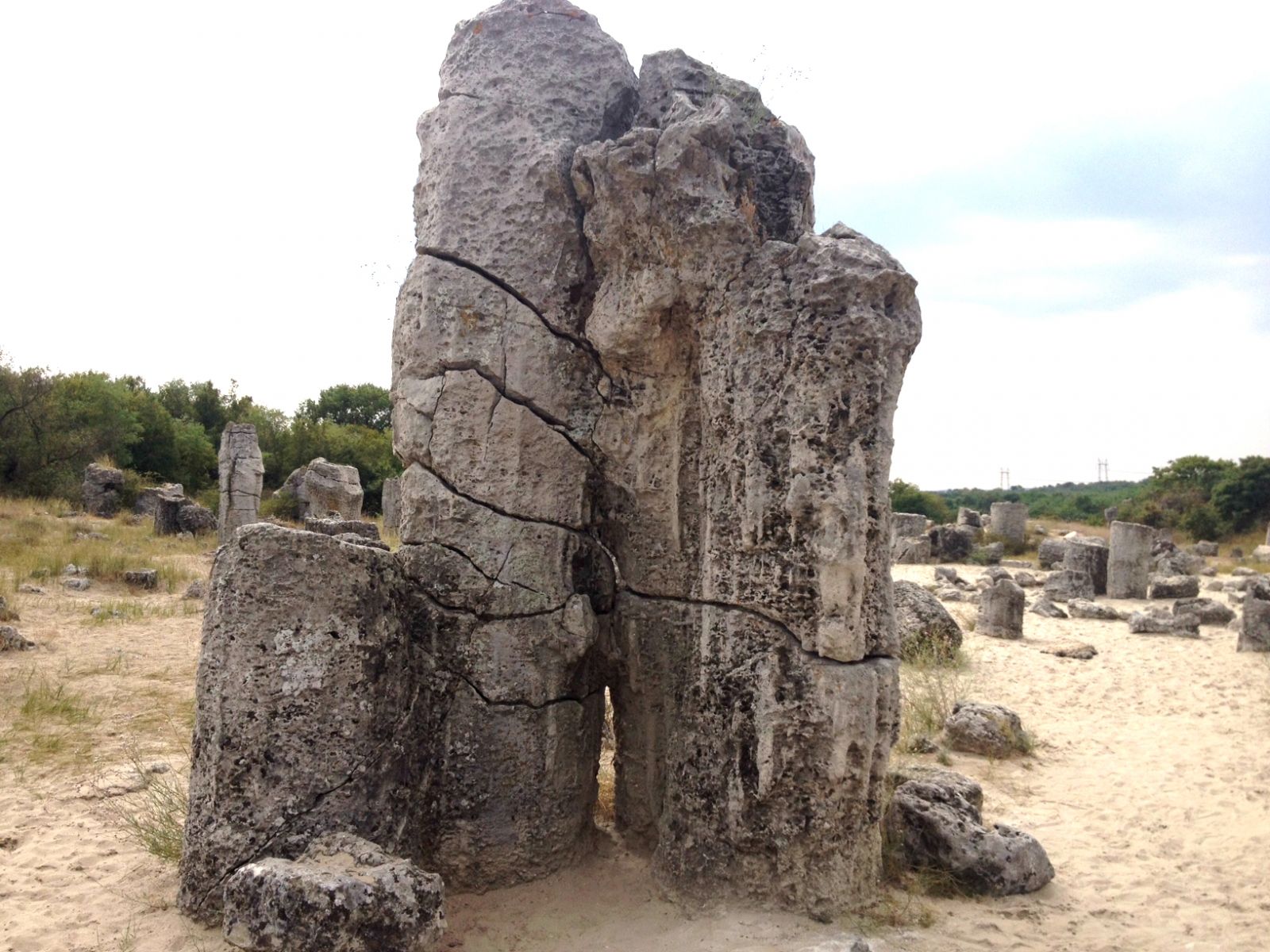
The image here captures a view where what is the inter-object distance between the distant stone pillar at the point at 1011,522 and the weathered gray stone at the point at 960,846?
63.4 ft

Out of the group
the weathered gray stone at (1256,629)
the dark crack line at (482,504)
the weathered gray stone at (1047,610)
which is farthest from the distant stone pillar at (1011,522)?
the dark crack line at (482,504)

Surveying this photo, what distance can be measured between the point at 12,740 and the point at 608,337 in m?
4.70

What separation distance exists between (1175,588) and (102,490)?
63.6ft

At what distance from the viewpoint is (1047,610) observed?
12695 millimetres

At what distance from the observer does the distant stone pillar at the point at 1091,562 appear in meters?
14.9

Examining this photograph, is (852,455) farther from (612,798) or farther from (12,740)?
(12,740)

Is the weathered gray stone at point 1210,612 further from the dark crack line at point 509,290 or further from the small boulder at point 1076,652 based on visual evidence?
the dark crack line at point 509,290

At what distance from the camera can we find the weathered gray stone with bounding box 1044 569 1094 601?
1431 cm

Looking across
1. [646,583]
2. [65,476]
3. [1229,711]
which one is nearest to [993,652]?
[1229,711]

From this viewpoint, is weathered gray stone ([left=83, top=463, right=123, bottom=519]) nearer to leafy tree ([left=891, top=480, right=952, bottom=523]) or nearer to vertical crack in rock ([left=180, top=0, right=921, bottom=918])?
vertical crack in rock ([left=180, top=0, right=921, bottom=918])

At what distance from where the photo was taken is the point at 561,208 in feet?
12.9

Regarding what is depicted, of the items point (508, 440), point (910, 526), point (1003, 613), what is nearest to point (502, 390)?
point (508, 440)

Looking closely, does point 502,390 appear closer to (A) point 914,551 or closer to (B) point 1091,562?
(B) point 1091,562

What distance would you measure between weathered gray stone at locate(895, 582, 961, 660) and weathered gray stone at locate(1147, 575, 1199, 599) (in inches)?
254
